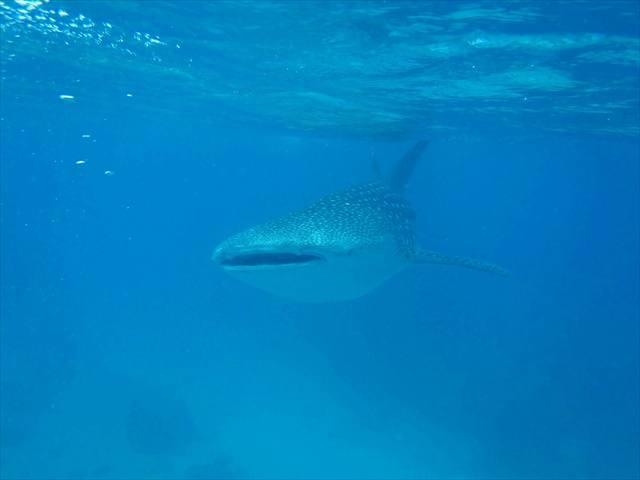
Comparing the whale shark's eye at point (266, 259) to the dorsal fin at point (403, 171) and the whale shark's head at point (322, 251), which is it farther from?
the dorsal fin at point (403, 171)

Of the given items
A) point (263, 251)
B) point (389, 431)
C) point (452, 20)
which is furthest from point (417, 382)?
point (263, 251)

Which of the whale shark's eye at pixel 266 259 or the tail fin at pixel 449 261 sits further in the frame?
the tail fin at pixel 449 261

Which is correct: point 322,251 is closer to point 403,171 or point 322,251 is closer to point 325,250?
point 325,250

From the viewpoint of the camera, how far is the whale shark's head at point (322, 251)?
6031mm

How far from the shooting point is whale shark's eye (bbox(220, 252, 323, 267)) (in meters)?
6.03

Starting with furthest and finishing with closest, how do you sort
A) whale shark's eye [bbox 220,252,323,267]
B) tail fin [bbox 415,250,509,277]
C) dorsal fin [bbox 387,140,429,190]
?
1. dorsal fin [bbox 387,140,429,190]
2. tail fin [bbox 415,250,509,277]
3. whale shark's eye [bbox 220,252,323,267]

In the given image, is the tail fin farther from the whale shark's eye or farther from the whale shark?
the whale shark's eye

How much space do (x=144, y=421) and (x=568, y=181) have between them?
61.4 m

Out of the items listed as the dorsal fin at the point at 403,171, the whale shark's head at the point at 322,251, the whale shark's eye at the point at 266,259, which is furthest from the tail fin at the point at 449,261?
the whale shark's eye at the point at 266,259

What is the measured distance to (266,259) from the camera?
609cm

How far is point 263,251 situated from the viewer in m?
5.92

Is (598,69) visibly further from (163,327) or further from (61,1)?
(163,327)

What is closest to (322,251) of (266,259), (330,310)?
(266,259)

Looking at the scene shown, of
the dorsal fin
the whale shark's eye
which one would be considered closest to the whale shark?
the whale shark's eye
